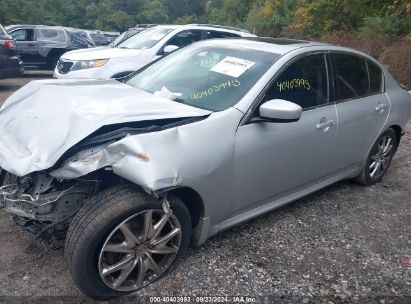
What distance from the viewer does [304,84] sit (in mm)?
3531

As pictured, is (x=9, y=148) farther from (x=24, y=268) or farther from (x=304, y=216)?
(x=304, y=216)

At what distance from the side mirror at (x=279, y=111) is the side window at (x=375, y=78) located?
177 centimetres

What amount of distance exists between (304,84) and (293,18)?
24.6 metres

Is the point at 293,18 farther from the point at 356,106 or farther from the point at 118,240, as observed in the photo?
the point at 118,240

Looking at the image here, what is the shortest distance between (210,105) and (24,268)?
1795 mm

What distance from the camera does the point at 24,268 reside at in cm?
291

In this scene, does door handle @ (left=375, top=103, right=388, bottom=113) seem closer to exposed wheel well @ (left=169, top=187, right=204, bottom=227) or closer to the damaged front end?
exposed wheel well @ (left=169, top=187, right=204, bottom=227)

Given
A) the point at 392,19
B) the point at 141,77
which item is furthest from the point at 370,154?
the point at 392,19

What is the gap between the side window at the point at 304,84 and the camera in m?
3.31

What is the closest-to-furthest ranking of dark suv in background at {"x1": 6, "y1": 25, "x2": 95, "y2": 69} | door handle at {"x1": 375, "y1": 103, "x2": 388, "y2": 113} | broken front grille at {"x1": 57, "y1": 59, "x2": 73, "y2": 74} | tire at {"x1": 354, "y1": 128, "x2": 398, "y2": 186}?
door handle at {"x1": 375, "y1": 103, "x2": 388, "y2": 113} < tire at {"x1": 354, "y1": 128, "x2": 398, "y2": 186} < broken front grille at {"x1": 57, "y1": 59, "x2": 73, "y2": 74} < dark suv in background at {"x1": 6, "y1": 25, "x2": 95, "y2": 69}

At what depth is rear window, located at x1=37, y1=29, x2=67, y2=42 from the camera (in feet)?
42.3

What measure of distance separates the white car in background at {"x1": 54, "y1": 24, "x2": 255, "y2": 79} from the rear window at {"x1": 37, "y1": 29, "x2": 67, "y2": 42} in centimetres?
522

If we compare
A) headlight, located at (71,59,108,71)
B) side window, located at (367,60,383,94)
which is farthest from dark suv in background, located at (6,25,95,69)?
side window, located at (367,60,383,94)

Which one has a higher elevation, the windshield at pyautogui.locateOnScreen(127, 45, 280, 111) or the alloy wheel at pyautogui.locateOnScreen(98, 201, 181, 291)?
the windshield at pyautogui.locateOnScreen(127, 45, 280, 111)
